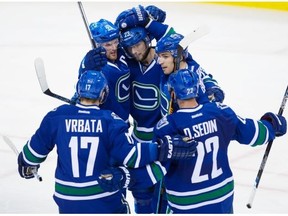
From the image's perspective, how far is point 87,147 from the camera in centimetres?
289

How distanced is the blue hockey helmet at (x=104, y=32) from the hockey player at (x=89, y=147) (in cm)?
48

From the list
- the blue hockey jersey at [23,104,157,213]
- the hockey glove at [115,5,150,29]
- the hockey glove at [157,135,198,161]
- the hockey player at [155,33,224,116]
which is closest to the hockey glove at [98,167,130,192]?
the blue hockey jersey at [23,104,157,213]

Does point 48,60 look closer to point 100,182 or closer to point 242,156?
point 242,156

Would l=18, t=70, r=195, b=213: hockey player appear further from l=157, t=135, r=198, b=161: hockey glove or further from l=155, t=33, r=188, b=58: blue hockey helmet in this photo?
l=155, t=33, r=188, b=58: blue hockey helmet

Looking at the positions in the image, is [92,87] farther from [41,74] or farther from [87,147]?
[41,74]

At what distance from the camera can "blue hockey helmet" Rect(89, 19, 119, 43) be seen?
347cm

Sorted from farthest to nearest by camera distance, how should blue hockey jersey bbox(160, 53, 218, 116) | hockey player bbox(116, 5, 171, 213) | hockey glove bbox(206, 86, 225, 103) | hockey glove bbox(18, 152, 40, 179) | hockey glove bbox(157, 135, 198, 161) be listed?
hockey player bbox(116, 5, 171, 213)
hockey glove bbox(206, 86, 225, 103)
blue hockey jersey bbox(160, 53, 218, 116)
hockey glove bbox(18, 152, 40, 179)
hockey glove bbox(157, 135, 198, 161)

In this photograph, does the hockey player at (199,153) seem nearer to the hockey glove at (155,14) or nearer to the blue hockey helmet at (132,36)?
the blue hockey helmet at (132,36)

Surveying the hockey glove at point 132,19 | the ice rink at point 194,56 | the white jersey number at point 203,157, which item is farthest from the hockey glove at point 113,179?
the ice rink at point 194,56

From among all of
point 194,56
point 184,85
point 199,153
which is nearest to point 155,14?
point 184,85

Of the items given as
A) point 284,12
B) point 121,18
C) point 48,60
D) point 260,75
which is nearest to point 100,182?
Answer: point 121,18

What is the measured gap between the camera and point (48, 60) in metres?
7.54

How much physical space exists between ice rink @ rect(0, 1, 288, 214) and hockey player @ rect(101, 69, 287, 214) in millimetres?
1152

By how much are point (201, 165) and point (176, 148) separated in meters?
0.17
